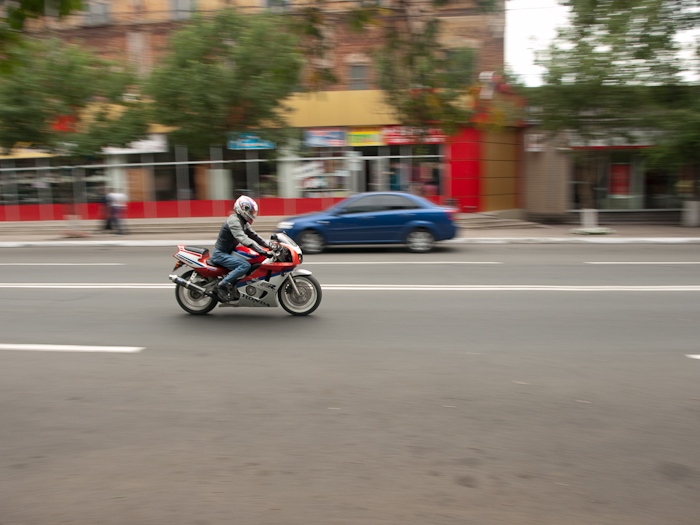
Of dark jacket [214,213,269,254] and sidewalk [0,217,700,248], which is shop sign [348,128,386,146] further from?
dark jacket [214,213,269,254]

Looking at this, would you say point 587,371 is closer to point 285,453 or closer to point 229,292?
point 285,453

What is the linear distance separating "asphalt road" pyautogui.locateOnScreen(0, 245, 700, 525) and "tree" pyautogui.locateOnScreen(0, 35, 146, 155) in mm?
13553


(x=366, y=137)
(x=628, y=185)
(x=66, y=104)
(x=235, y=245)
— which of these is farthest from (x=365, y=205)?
(x=628, y=185)

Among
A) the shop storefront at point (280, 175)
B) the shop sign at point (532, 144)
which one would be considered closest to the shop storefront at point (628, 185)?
the shop sign at point (532, 144)

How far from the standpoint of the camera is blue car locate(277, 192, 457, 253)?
48.9 ft

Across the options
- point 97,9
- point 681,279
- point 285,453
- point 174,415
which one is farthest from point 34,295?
point 97,9

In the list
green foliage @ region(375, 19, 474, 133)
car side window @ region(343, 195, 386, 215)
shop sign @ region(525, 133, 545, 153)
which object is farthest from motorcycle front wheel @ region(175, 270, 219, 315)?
shop sign @ region(525, 133, 545, 153)

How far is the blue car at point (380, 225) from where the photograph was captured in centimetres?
1491

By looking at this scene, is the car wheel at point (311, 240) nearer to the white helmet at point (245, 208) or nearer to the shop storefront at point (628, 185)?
the white helmet at point (245, 208)

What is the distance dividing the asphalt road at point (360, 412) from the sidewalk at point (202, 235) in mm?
8960

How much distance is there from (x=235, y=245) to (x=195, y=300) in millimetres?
1017

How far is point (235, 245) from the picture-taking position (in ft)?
25.7

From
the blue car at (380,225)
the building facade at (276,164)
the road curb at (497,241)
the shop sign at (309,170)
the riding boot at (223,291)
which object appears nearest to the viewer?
the riding boot at (223,291)

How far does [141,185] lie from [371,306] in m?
21.3
